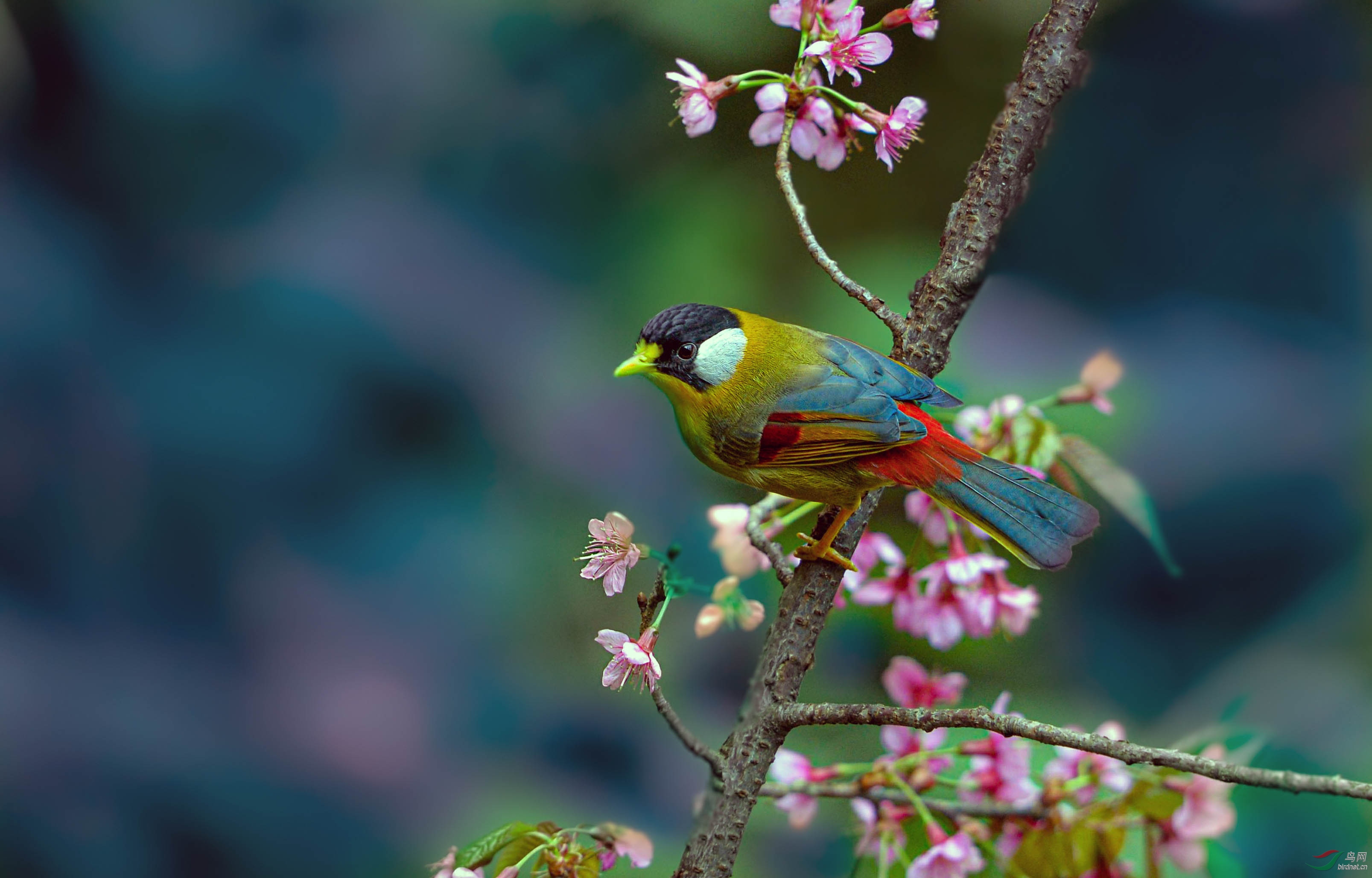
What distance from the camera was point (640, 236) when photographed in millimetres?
1282

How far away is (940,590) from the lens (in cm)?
74

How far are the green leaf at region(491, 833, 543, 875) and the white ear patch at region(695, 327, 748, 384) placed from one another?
27 centimetres

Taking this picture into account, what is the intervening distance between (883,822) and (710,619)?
0.24m

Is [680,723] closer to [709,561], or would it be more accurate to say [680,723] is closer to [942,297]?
[942,297]

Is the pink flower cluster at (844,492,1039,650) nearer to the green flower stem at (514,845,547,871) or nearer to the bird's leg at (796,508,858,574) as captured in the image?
the bird's leg at (796,508,858,574)

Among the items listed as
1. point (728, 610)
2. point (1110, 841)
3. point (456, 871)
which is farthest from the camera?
point (1110, 841)


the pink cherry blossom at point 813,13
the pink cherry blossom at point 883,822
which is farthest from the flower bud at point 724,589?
the pink cherry blossom at point 813,13

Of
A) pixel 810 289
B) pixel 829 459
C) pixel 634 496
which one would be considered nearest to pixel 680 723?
pixel 829 459

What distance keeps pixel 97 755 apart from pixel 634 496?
2.27 feet

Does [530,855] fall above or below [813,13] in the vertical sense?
below

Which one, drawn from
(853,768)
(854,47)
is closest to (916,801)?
(853,768)

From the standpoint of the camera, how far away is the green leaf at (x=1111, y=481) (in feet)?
2.30

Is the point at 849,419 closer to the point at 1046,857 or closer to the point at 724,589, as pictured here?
the point at 724,589

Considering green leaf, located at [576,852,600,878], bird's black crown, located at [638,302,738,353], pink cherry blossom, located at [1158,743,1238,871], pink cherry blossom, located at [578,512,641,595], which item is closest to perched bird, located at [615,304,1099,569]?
bird's black crown, located at [638,302,738,353]
